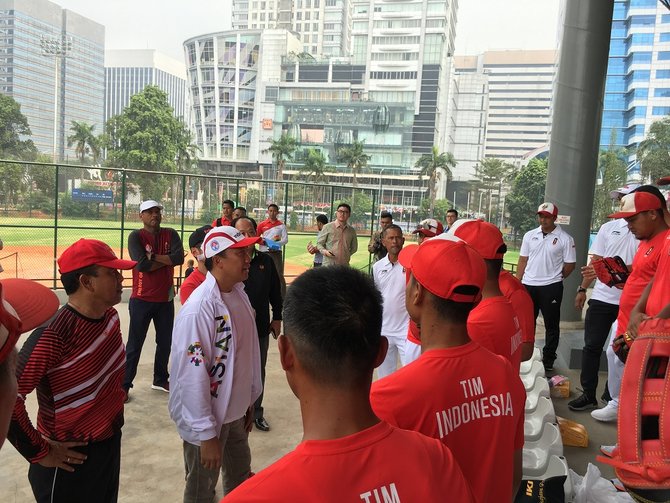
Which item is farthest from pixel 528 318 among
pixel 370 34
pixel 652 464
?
pixel 370 34

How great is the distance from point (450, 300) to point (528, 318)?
1.50m

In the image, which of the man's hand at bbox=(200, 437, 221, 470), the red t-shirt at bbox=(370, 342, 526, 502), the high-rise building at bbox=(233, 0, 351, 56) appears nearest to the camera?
the red t-shirt at bbox=(370, 342, 526, 502)

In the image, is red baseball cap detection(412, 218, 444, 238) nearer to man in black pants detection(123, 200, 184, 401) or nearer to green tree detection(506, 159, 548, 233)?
man in black pants detection(123, 200, 184, 401)

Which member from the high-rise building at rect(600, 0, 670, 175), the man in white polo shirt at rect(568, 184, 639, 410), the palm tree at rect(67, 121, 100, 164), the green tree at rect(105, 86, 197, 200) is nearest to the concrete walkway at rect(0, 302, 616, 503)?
the man in white polo shirt at rect(568, 184, 639, 410)

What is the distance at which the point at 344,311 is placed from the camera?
106 centimetres

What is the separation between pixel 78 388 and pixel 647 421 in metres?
2.20

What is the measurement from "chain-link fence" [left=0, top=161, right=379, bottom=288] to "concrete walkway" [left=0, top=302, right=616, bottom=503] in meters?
6.38

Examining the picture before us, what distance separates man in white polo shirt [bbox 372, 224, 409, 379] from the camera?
4.51m

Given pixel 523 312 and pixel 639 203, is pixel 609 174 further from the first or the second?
pixel 523 312

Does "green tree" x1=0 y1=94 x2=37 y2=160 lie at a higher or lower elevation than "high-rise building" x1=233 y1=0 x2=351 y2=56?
lower

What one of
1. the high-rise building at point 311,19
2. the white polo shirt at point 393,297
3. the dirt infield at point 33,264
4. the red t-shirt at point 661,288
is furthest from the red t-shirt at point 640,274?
the high-rise building at point 311,19

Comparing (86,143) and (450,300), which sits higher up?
(86,143)

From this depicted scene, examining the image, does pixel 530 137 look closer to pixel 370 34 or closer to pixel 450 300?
pixel 370 34

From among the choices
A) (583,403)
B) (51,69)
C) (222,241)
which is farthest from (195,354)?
(51,69)
